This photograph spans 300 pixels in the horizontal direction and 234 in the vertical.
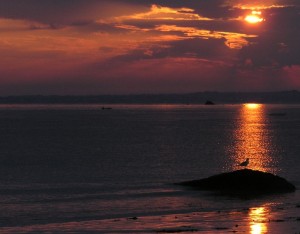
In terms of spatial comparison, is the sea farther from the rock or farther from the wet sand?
the rock

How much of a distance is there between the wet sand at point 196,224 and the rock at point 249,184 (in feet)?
23.8

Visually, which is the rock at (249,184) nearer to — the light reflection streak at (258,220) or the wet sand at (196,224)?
the light reflection streak at (258,220)

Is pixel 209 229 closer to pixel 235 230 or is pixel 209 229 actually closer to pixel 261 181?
pixel 235 230

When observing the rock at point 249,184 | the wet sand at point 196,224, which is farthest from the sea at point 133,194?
the rock at point 249,184

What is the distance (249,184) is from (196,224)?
43.8ft

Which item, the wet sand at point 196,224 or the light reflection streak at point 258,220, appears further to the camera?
the wet sand at point 196,224

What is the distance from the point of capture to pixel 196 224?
112ft

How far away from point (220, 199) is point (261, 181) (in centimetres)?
425

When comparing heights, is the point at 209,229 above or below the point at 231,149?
above

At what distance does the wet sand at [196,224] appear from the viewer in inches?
1275

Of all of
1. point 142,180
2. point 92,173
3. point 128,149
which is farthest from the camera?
point 128,149

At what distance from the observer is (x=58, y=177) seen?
60.5m

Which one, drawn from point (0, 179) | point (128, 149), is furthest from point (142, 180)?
point (128, 149)

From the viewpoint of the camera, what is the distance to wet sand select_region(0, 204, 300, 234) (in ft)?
106
